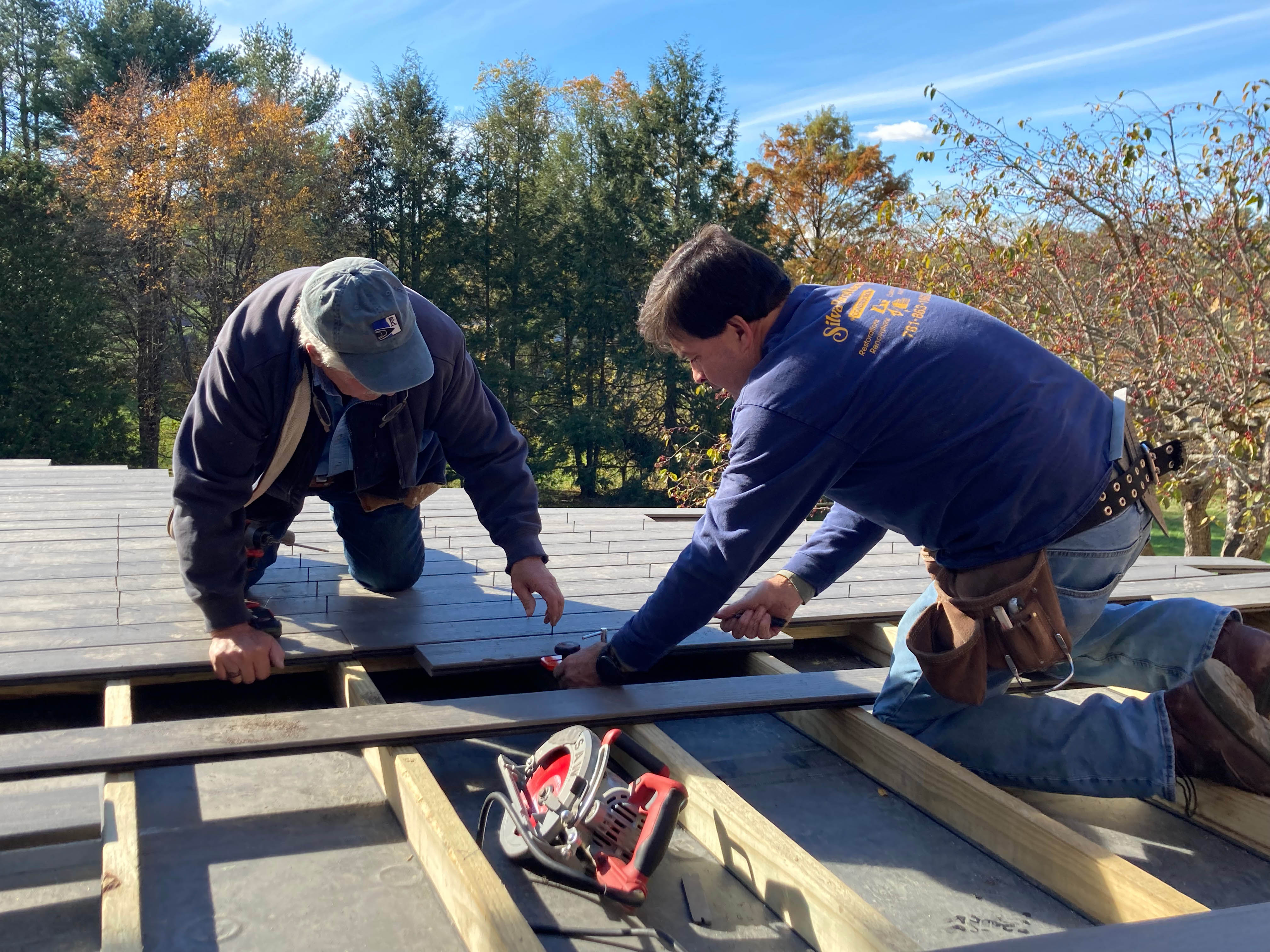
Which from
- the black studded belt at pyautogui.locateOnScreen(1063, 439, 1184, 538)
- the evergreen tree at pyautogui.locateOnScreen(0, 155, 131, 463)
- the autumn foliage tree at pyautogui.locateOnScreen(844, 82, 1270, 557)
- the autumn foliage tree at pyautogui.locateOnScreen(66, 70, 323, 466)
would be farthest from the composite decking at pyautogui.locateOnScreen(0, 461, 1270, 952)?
the autumn foliage tree at pyautogui.locateOnScreen(66, 70, 323, 466)

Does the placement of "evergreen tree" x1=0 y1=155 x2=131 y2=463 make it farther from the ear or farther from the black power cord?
the black power cord

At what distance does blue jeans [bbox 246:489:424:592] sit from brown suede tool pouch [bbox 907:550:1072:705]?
164cm

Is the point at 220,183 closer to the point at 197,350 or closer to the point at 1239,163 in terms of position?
the point at 197,350

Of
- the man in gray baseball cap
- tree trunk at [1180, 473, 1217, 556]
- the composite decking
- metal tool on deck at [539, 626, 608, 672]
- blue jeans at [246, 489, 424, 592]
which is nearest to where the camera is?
the composite decking

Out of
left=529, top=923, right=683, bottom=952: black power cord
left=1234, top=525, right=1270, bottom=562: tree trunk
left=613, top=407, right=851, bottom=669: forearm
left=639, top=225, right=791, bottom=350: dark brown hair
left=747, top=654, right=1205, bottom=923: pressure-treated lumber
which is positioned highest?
left=639, top=225, right=791, bottom=350: dark brown hair

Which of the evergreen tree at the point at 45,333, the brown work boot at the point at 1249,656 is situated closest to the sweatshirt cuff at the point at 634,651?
the brown work boot at the point at 1249,656

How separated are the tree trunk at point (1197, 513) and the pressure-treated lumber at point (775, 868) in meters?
6.50

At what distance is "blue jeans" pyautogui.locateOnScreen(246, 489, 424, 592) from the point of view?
113 inches

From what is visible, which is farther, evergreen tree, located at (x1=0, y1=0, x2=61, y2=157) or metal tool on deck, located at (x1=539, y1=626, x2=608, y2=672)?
evergreen tree, located at (x1=0, y1=0, x2=61, y2=157)

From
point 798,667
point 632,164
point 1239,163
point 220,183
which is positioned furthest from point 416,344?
point 632,164

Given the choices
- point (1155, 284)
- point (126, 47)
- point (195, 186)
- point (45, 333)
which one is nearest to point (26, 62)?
point (126, 47)

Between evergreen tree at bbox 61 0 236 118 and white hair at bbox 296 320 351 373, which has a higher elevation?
evergreen tree at bbox 61 0 236 118

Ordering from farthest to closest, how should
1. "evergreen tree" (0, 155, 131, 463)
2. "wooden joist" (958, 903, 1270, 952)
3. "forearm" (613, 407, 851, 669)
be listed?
1. "evergreen tree" (0, 155, 131, 463)
2. "forearm" (613, 407, 851, 669)
3. "wooden joist" (958, 903, 1270, 952)

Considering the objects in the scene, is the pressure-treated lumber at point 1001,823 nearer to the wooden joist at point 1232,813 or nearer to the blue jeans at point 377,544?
the wooden joist at point 1232,813
